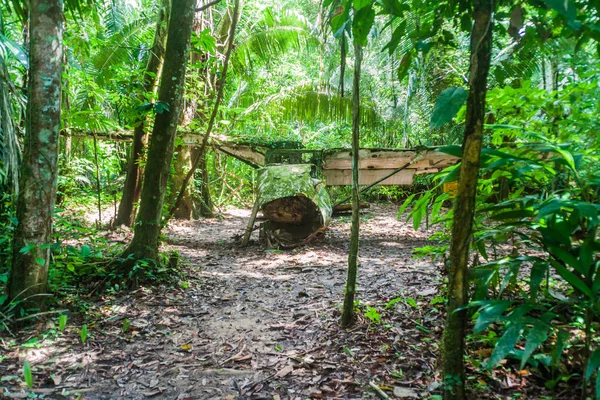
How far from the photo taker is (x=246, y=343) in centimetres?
338

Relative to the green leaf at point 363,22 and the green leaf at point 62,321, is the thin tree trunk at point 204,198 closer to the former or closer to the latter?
the green leaf at point 62,321

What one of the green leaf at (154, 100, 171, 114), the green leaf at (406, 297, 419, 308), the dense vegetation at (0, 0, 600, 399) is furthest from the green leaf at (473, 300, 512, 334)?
the green leaf at (154, 100, 171, 114)

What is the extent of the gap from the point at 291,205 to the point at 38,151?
4356mm

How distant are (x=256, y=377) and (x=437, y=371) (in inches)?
49.0

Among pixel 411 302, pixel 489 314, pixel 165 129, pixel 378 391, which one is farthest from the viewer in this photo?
pixel 165 129

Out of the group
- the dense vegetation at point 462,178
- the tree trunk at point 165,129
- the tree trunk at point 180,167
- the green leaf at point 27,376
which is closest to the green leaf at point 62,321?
the dense vegetation at point 462,178

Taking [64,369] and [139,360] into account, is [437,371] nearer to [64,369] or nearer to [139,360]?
[139,360]

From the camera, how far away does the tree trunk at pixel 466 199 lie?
176 centimetres

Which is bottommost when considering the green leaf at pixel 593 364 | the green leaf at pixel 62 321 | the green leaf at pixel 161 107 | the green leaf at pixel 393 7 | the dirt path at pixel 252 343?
the dirt path at pixel 252 343

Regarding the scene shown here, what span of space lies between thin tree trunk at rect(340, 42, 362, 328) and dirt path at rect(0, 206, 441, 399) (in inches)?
7.0

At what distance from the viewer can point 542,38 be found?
6.31ft

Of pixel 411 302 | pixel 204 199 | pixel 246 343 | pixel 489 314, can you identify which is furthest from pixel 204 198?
pixel 489 314

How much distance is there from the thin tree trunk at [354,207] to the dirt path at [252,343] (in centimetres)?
18

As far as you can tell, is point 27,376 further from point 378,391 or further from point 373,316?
point 373,316
